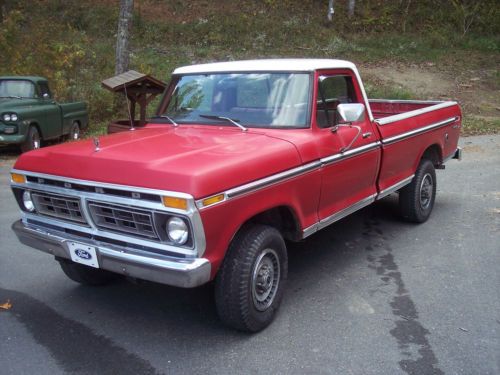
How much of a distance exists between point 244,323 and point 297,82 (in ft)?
6.94

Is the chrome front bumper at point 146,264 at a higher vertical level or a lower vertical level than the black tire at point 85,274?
higher

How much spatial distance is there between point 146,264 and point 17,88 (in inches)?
398

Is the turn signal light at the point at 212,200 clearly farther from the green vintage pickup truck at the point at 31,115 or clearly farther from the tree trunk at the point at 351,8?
the tree trunk at the point at 351,8

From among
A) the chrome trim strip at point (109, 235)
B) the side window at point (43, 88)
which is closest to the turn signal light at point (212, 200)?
the chrome trim strip at point (109, 235)

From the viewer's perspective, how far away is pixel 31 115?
11219 mm

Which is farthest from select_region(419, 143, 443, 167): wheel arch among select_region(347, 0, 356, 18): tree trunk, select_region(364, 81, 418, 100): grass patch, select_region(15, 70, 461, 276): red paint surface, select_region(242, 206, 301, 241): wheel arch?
select_region(347, 0, 356, 18): tree trunk

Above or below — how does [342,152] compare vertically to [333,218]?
above

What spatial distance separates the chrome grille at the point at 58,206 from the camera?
367cm

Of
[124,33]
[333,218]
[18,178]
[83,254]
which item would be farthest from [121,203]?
[124,33]

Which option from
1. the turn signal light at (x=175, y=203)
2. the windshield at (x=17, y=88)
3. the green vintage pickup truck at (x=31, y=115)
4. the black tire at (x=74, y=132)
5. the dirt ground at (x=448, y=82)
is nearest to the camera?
the turn signal light at (x=175, y=203)

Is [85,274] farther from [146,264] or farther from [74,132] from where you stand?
[74,132]

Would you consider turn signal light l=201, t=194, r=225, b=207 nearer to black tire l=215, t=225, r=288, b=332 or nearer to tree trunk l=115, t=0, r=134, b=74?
black tire l=215, t=225, r=288, b=332

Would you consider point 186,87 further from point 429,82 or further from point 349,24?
point 349,24

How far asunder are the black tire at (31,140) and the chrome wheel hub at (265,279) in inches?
343
